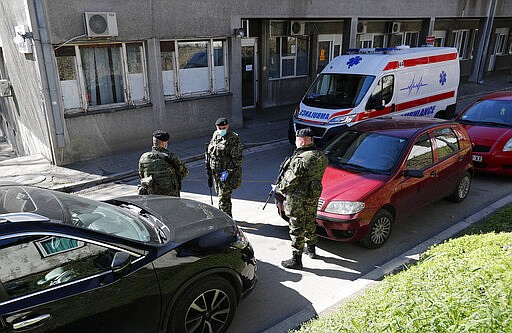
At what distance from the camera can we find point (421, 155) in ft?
20.3

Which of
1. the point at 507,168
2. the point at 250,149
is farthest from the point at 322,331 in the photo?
the point at 250,149

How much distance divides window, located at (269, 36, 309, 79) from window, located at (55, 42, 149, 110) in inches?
269

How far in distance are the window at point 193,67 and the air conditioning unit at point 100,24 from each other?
1.58 meters

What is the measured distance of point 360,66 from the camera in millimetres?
10211

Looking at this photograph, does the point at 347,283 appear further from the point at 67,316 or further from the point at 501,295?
the point at 67,316

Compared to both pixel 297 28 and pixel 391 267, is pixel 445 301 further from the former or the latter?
pixel 297 28

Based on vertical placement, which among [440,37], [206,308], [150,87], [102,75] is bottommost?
[206,308]

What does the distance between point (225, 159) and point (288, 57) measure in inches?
450

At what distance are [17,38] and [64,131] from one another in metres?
2.30

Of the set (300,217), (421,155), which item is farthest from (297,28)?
(300,217)

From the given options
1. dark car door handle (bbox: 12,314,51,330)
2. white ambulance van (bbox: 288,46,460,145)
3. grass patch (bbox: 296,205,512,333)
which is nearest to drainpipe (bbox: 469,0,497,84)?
white ambulance van (bbox: 288,46,460,145)

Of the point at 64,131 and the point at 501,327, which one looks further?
the point at 64,131

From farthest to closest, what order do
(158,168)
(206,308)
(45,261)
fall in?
(158,168), (206,308), (45,261)

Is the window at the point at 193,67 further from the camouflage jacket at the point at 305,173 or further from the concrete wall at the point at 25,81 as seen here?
the camouflage jacket at the point at 305,173
